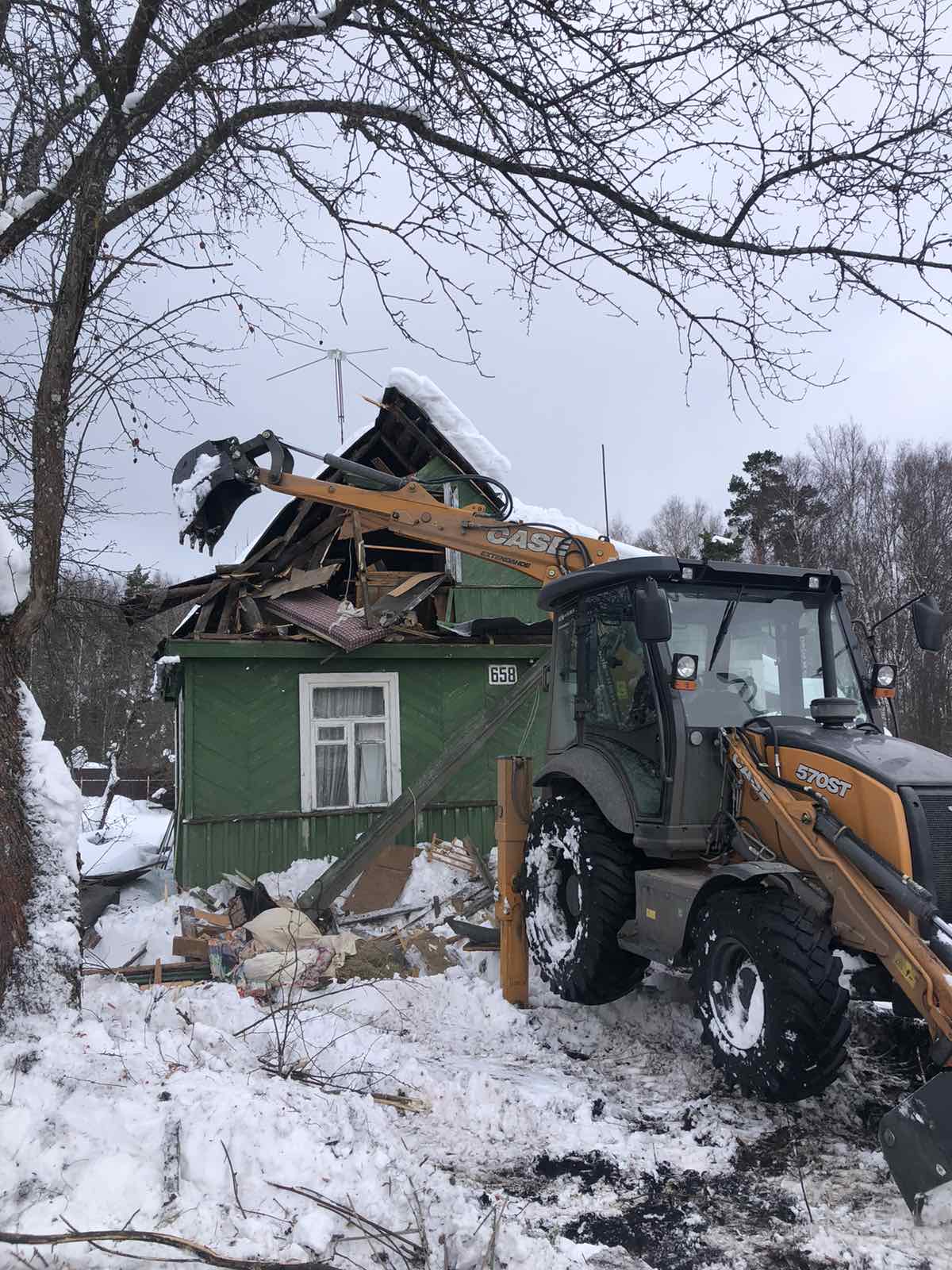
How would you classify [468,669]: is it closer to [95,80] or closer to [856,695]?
[856,695]

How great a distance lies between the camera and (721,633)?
5531mm

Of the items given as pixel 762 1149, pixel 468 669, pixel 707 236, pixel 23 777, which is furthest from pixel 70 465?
pixel 468 669

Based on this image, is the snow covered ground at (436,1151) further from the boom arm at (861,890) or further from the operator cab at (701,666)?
the operator cab at (701,666)

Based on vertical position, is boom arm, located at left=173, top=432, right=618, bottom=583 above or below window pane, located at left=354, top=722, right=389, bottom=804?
above

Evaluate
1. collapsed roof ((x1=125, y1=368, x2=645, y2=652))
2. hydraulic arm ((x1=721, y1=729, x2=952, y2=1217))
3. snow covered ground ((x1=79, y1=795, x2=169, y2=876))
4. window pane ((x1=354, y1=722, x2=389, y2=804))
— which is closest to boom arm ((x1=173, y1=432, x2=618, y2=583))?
collapsed roof ((x1=125, y1=368, x2=645, y2=652))

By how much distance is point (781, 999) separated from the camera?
4012 mm

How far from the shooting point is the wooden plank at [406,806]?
927 cm

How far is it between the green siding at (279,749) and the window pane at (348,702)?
249mm

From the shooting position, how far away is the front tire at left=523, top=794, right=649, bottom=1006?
558 cm

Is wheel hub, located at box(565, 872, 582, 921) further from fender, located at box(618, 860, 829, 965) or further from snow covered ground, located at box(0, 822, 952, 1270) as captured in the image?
snow covered ground, located at box(0, 822, 952, 1270)

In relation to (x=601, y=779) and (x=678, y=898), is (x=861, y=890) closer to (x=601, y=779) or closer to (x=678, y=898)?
(x=678, y=898)

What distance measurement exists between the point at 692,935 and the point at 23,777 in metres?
3.19

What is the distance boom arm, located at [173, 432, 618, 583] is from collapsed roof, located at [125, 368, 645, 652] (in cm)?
258

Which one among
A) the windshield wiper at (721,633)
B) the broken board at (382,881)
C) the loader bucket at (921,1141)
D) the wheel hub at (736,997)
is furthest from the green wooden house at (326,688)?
the loader bucket at (921,1141)
